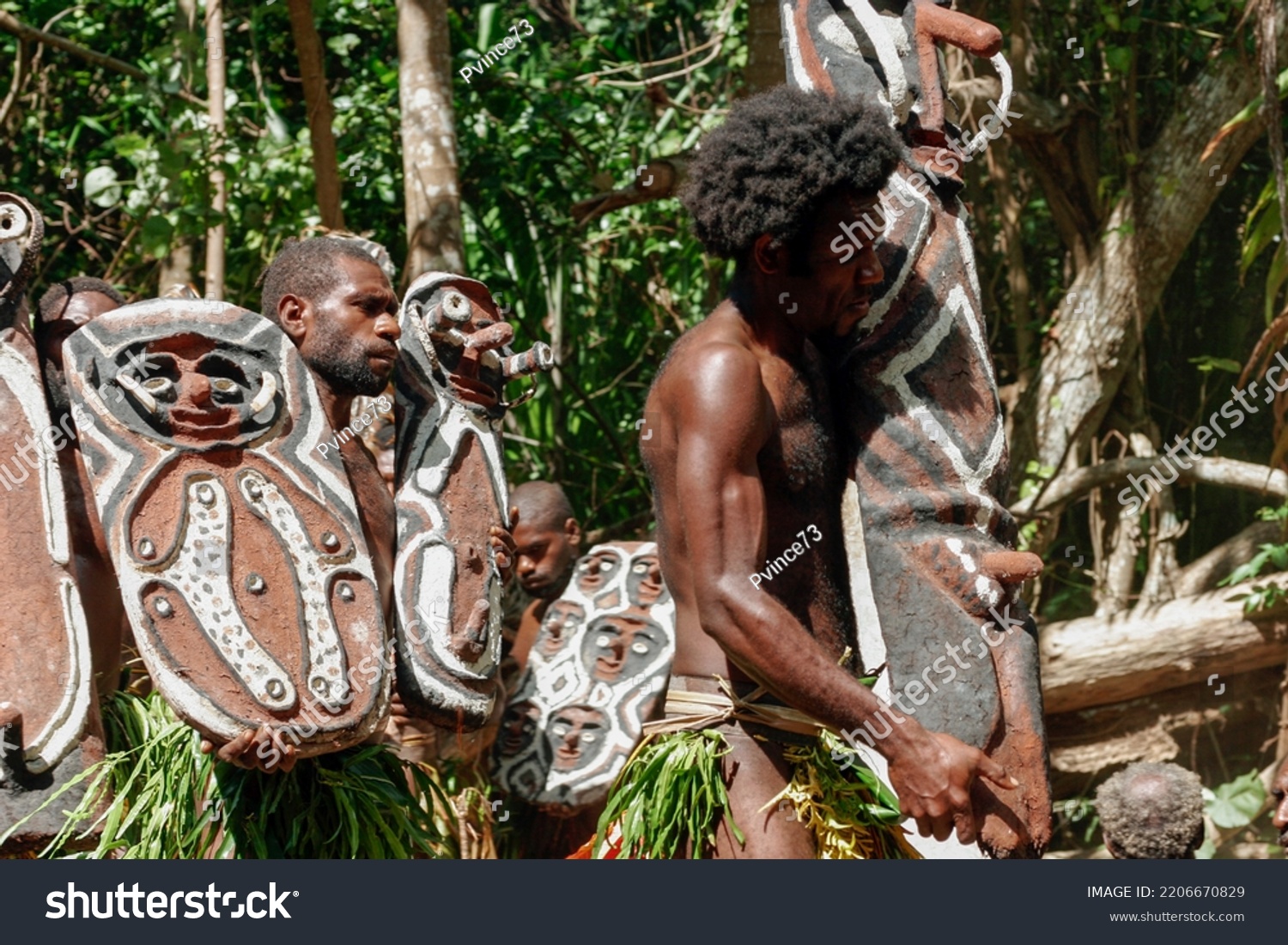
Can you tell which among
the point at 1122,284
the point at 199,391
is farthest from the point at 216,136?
the point at 1122,284

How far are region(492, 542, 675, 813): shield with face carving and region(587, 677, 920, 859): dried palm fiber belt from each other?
1.58m

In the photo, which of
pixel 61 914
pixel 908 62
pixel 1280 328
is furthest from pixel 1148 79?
pixel 61 914

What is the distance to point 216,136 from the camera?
6195mm

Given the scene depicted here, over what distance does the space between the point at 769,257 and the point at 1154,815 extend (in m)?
1.46

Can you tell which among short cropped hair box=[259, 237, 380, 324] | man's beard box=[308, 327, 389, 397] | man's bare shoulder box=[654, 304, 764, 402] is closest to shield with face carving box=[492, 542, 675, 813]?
man's beard box=[308, 327, 389, 397]

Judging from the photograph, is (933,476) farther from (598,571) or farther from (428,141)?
(428,141)

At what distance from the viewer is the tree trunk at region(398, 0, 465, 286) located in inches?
223

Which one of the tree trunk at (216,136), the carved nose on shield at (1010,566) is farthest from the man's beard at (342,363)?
the tree trunk at (216,136)

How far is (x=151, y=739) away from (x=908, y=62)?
211cm

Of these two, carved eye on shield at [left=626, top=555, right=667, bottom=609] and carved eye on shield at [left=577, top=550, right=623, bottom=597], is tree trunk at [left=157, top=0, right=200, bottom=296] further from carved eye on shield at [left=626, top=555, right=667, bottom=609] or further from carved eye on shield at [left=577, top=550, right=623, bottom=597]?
carved eye on shield at [left=626, top=555, right=667, bottom=609]

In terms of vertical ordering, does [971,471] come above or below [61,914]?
above

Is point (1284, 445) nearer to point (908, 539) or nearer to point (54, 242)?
point (908, 539)

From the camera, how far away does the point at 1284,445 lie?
534 centimetres

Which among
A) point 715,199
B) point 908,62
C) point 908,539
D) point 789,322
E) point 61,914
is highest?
point 908,62
